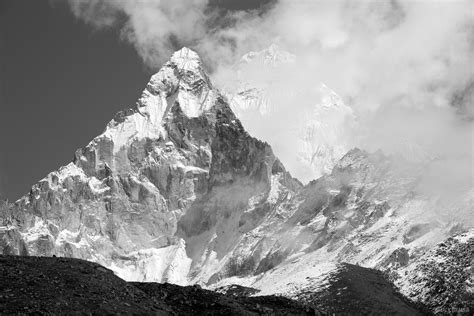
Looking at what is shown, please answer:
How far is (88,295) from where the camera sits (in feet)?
356

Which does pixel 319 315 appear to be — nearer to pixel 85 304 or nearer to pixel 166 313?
pixel 166 313

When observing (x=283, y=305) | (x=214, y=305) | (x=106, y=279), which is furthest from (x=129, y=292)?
(x=283, y=305)

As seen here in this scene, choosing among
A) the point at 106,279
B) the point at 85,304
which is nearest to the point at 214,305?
the point at 106,279

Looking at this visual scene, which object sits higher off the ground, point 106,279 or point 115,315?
point 106,279

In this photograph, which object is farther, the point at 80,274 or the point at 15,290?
the point at 80,274

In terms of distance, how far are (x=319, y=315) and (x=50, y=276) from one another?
42.8 metres

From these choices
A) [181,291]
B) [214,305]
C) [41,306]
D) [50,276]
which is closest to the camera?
[41,306]

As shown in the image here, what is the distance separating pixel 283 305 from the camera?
139250 mm

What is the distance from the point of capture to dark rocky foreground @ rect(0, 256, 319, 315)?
102 m

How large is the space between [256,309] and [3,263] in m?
36.1

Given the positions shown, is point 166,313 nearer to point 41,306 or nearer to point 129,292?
point 129,292

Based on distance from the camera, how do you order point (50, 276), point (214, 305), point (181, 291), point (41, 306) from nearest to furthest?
point (41, 306) → point (50, 276) → point (214, 305) → point (181, 291)

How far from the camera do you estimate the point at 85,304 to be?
105250mm

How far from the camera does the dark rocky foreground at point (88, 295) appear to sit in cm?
10238
